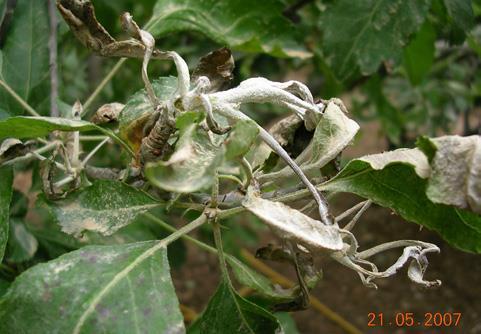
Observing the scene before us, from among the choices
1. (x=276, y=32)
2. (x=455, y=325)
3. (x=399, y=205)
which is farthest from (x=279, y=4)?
(x=455, y=325)

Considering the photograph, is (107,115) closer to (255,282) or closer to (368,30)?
(255,282)

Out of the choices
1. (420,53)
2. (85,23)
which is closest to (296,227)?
(85,23)

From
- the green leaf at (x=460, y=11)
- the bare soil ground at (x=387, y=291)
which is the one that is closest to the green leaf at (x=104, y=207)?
the green leaf at (x=460, y=11)

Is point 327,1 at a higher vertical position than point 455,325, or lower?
higher

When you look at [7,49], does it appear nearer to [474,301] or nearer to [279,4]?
[279,4]
